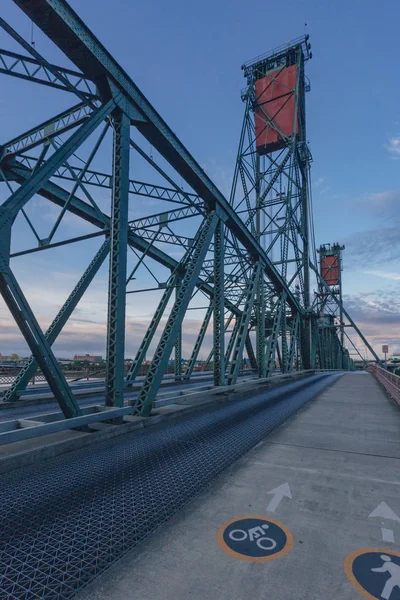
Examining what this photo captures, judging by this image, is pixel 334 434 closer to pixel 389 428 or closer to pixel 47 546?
pixel 389 428

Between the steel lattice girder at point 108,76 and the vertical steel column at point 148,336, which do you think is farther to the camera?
the vertical steel column at point 148,336

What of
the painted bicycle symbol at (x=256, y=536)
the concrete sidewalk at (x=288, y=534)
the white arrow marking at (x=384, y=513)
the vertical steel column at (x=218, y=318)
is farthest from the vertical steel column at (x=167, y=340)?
the white arrow marking at (x=384, y=513)

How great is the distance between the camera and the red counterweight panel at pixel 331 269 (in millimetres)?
86938

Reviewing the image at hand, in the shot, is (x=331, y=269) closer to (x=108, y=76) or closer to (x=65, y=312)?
(x=65, y=312)

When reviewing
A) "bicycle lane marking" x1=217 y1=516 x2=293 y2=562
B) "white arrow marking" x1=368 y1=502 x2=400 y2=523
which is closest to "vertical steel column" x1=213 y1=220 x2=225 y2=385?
"white arrow marking" x1=368 y1=502 x2=400 y2=523

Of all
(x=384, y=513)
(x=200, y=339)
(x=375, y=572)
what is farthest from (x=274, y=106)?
(x=375, y=572)

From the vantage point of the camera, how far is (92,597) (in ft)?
7.52

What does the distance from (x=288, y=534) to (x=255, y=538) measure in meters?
0.36

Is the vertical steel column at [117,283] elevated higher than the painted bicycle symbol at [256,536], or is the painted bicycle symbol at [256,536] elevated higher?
the vertical steel column at [117,283]

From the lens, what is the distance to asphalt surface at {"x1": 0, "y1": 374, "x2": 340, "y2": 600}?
2598 millimetres

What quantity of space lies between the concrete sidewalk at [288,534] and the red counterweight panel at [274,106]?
135 ft

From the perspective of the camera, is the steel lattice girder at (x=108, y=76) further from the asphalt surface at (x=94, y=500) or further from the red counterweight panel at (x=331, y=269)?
the red counterweight panel at (x=331, y=269)

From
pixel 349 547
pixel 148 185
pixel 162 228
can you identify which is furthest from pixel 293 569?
pixel 162 228

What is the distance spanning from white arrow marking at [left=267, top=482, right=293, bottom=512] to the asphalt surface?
A: 3.09 ft
